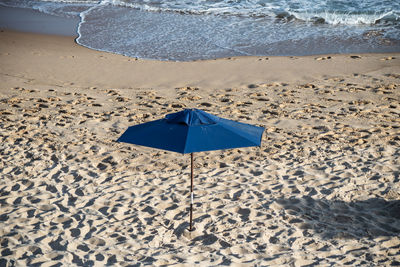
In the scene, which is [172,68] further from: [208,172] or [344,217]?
[344,217]

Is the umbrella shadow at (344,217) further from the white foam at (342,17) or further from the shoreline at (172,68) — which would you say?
the white foam at (342,17)

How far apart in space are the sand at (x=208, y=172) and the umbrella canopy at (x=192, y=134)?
1280 mm

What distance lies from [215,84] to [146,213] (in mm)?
5540

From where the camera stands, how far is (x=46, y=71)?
1195 centimetres

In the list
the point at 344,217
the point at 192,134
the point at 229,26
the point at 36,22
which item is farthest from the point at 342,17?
the point at 192,134

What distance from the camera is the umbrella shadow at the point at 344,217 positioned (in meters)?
5.40

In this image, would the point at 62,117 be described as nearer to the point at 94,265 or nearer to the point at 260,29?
the point at 94,265

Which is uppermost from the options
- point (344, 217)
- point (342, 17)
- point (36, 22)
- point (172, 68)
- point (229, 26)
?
point (342, 17)

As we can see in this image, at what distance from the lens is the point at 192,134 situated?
15.7 feet

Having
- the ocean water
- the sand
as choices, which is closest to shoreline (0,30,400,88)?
the sand

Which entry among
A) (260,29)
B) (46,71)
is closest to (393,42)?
(260,29)

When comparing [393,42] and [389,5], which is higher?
[389,5]

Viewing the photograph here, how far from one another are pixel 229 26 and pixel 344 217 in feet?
41.7

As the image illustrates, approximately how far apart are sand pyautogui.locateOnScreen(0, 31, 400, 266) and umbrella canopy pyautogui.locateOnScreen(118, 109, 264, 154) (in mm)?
1280
